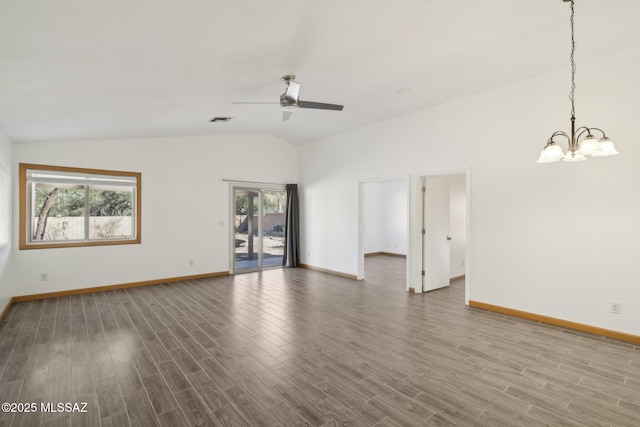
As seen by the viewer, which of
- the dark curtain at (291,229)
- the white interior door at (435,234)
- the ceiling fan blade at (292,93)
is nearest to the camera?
the ceiling fan blade at (292,93)

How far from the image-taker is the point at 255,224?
25.6 ft

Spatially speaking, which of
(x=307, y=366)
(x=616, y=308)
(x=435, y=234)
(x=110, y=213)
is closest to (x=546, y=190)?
(x=616, y=308)

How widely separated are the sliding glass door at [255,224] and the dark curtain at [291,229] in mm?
229

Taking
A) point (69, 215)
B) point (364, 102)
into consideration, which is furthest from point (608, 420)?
point (69, 215)

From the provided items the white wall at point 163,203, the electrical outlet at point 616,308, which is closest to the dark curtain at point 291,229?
the white wall at point 163,203

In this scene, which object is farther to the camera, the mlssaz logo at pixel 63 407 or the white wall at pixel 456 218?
the white wall at pixel 456 218

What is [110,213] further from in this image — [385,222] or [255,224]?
[385,222]

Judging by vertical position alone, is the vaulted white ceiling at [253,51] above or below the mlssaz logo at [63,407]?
above

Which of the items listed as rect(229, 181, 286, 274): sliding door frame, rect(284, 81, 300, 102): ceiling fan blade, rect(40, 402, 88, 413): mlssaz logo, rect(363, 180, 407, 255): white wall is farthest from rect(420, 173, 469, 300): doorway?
rect(40, 402, 88, 413): mlssaz logo

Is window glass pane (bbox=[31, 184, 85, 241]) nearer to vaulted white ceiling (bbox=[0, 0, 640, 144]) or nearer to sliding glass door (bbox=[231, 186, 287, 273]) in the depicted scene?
vaulted white ceiling (bbox=[0, 0, 640, 144])

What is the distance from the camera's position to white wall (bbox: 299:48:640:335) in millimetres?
3582

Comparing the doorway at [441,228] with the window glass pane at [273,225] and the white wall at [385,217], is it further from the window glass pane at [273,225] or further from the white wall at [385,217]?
the window glass pane at [273,225]

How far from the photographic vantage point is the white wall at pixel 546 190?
A: 11.8ft

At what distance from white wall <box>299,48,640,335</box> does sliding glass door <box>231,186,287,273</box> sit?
3634 millimetres
